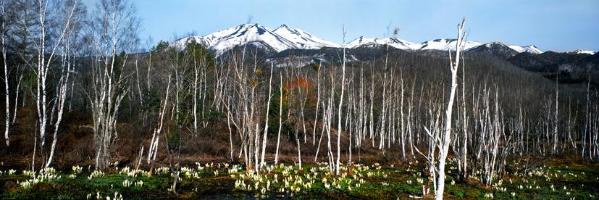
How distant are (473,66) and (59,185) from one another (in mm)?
169495

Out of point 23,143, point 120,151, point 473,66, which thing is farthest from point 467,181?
point 473,66

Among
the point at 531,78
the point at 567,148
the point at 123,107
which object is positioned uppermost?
the point at 531,78

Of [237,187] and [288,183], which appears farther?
[288,183]

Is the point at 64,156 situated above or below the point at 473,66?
below

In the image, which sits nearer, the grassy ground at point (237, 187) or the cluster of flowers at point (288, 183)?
the grassy ground at point (237, 187)

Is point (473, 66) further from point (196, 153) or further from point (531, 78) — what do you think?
point (196, 153)

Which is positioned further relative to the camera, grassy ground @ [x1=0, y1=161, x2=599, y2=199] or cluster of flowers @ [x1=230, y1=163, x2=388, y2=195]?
cluster of flowers @ [x1=230, y1=163, x2=388, y2=195]

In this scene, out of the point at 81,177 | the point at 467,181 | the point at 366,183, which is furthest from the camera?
the point at 467,181

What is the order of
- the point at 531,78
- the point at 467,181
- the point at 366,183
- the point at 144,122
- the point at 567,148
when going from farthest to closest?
the point at 531,78, the point at 567,148, the point at 144,122, the point at 467,181, the point at 366,183

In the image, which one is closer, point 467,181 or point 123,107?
point 467,181

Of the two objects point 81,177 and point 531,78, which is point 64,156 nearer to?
point 81,177

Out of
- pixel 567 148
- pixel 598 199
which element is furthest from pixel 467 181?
pixel 567 148

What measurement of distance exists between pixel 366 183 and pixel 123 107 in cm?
3843

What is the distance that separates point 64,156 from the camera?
31125mm
